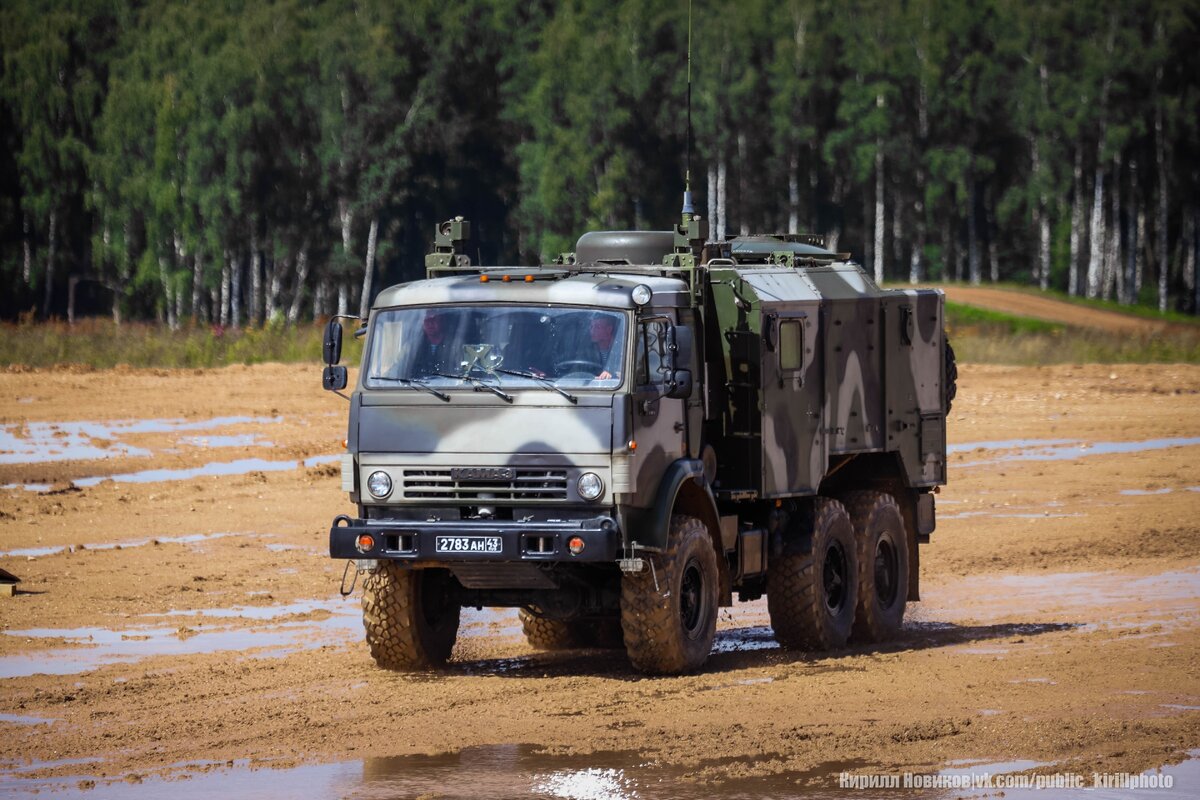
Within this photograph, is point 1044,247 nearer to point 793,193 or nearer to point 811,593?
point 793,193

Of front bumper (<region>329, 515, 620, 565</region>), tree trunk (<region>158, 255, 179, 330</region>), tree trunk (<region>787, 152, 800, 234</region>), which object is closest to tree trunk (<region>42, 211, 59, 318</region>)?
tree trunk (<region>158, 255, 179, 330</region>)

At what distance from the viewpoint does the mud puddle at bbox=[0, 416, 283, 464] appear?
27.4 m

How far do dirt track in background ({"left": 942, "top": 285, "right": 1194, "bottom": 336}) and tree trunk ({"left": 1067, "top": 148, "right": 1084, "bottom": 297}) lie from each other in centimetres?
761

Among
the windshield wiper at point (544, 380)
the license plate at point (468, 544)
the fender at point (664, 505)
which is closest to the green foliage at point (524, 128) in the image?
the fender at point (664, 505)

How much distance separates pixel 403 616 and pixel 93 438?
17755 mm

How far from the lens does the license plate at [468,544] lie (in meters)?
11.9

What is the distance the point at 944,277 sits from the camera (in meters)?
72.1

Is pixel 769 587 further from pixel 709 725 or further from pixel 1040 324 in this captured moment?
pixel 1040 324

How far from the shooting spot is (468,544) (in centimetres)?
1194

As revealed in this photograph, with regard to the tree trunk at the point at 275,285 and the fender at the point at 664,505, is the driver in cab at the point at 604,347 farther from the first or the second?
the tree trunk at the point at 275,285

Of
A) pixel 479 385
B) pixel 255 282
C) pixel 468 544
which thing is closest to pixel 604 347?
pixel 479 385

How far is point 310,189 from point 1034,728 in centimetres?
5589

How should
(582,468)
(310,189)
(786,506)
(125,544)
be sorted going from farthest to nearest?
(310,189), (125,544), (786,506), (582,468)

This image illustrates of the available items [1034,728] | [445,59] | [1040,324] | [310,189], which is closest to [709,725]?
[1034,728]
